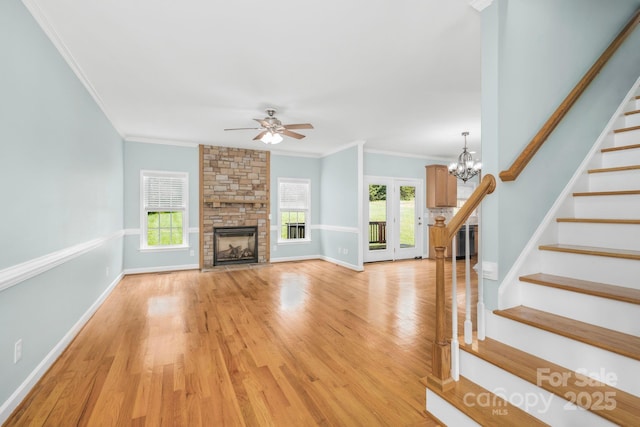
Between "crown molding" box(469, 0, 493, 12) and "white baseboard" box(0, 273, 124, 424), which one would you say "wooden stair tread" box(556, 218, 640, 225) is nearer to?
"crown molding" box(469, 0, 493, 12)

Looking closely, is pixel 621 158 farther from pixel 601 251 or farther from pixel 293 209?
pixel 293 209

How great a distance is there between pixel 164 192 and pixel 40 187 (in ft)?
12.8

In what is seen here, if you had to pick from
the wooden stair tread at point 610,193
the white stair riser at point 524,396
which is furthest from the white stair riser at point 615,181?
the white stair riser at point 524,396

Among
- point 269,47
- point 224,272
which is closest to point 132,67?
point 269,47

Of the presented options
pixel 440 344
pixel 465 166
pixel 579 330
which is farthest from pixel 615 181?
pixel 465 166

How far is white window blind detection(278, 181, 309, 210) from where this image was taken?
278 inches

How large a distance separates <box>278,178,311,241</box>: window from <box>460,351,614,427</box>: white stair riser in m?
5.69

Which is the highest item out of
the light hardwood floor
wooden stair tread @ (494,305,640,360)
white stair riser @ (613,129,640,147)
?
white stair riser @ (613,129,640,147)

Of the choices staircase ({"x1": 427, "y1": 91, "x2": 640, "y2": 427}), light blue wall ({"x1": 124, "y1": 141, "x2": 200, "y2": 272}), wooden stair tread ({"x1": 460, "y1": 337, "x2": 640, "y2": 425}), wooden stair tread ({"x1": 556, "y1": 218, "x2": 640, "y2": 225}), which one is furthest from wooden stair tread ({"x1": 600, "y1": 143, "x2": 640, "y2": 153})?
light blue wall ({"x1": 124, "y1": 141, "x2": 200, "y2": 272})

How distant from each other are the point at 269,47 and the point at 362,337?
2.88m

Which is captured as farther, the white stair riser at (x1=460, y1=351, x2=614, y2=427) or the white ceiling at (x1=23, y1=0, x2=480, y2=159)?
the white ceiling at (x1=23, y1=0, x2=480, y2=159)

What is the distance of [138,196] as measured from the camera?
5.61m

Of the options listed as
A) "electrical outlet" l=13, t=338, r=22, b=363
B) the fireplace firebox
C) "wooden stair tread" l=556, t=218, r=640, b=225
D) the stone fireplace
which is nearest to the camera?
"wooden stair tread" l=556, t=218, r=640, b=225

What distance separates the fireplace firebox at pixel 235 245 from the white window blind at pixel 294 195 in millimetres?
1008
